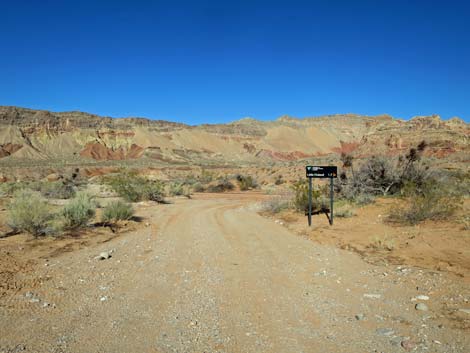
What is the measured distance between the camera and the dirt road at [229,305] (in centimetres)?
450

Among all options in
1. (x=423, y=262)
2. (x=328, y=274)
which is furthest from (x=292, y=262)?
(x=423, y=262)

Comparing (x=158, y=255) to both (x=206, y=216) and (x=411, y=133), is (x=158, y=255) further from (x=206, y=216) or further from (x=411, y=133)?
(x=411, y=133)

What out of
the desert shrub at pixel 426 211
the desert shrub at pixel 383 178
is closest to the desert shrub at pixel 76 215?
the desert shrub at pixel 426 211

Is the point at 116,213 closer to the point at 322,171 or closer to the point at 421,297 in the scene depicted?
the point at 322,171

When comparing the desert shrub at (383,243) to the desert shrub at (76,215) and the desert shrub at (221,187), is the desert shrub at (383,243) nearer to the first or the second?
the desert shrub at (76,215)

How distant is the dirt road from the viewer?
4.50 metres

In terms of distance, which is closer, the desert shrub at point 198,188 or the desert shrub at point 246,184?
the desert shrub at point 198,188

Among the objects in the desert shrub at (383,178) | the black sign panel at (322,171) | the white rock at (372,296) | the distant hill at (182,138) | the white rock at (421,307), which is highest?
the distant hill at (182,138)

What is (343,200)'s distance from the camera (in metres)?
17.0

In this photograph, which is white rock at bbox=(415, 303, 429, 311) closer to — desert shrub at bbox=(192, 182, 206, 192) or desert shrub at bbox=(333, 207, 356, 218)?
desert shrub at bbox=(333, 207, 356, 218)

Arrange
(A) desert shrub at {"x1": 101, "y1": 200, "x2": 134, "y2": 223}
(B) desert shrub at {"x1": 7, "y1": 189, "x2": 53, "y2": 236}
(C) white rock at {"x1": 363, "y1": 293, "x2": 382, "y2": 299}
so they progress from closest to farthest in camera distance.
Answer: (C) white rock at {"x1": 363, "y1": 293, "x2": 382, "y2": 299}
(B) desert shrub at {"x1": 7, "y1": 189, "x2": 53, "y2": 236}
(A) desert shrub at {"x1": 101, "y1": 200, "x2": 134, "y2": 223}

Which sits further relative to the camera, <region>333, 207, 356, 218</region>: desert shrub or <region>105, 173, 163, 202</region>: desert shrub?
<region>105, 173, 163, 202</region>: desert shrub

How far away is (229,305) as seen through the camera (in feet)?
18.7

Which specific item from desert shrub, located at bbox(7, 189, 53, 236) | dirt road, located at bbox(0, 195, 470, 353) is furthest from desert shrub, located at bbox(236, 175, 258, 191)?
dirt road, located at bbox(0, 195, 470, 353)
